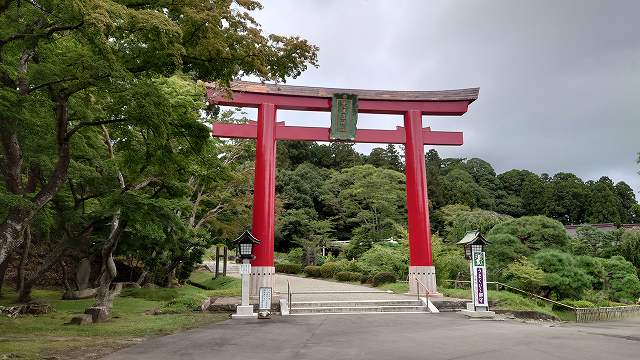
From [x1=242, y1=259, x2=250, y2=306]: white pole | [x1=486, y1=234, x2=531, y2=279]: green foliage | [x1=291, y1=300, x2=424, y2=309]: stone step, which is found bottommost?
[x1=291, y1=300, x2=424, y2=309]: stone step

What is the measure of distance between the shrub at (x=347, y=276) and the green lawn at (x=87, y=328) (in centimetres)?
1228

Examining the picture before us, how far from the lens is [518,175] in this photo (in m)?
67.6

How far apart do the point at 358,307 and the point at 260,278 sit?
147 inches

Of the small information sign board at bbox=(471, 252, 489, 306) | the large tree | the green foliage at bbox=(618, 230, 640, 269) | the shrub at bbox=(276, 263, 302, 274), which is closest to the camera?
the large tree

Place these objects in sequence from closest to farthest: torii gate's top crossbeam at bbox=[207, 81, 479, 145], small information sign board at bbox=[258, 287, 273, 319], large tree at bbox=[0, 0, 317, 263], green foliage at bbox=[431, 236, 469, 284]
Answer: large tree at bbox=[0, 0, 317, 263] < small information sign board at bbox=[258, 287, 273, 319] < torii gate's top crossbeam at bbox=[207, 81, 479, 145] < green foliage at bbox=[431, 236, 469, 284]

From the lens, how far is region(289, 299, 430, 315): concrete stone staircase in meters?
14.1

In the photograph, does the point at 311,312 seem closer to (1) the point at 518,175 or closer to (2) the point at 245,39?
(2) the point at 245,39

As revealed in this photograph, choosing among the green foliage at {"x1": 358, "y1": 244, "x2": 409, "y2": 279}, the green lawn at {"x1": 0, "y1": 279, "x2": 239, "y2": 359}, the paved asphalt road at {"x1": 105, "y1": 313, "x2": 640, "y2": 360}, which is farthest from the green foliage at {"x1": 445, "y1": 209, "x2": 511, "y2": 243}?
the green lawn at {"x1": 0, "y1": 279, "x2": 239, "y2": 359}

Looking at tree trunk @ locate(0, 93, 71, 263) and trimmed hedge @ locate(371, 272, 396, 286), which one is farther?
trimmed hedge @ locate(371, 272, 396, 286)

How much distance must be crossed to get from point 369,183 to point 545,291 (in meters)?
18.1

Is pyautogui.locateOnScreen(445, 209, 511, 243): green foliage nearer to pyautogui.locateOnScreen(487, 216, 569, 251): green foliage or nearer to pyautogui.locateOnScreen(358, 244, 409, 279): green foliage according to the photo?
pyautogui.locateOnScreen(487, 216, 569, 251): green foliage

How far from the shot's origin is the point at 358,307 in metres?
14.3

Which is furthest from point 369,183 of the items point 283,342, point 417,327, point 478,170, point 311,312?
point 478,170

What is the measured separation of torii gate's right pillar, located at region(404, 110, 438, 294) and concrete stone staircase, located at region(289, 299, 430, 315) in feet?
5.74
